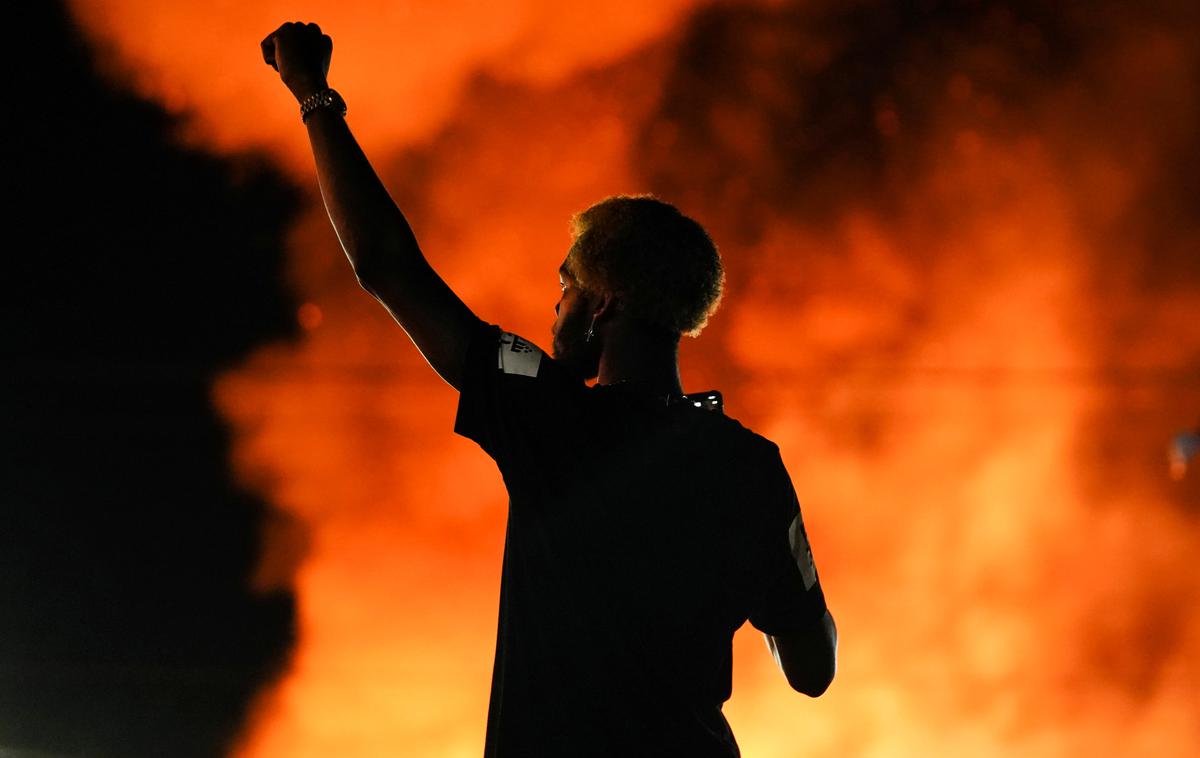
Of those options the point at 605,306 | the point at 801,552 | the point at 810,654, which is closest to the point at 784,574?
the point at 801,552

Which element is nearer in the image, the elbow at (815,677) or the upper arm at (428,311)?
the upper arm at (428,311)

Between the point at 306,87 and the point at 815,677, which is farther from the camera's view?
the point at 815,677

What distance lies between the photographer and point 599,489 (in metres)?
1.03

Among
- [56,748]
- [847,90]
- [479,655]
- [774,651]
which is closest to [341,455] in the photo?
[479,655]

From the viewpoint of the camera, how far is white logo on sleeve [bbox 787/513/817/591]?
122cm

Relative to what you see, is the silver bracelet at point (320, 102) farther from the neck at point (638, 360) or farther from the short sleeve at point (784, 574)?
the short sleeve at point (784, 574)

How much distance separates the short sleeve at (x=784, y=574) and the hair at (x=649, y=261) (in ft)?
0.82

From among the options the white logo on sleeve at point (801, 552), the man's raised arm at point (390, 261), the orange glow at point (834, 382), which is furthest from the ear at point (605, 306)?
the orange glow at point (834, 382)

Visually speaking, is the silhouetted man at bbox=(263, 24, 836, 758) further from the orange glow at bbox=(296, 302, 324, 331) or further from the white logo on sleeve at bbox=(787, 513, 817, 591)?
the orange glow at bbox=(296, 302, 324, 331)

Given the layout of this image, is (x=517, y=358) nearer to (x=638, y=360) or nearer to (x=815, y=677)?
(x=638, y=360)

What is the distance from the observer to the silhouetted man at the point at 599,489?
3.25 feet

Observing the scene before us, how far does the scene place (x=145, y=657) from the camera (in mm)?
4207

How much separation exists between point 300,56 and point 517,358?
0.49 m

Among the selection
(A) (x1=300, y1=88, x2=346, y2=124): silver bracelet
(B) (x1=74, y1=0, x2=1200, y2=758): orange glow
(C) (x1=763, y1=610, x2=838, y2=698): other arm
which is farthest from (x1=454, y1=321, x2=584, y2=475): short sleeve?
(B) (x1=74, y1=0, x2=1200, y2=758): orange glow
